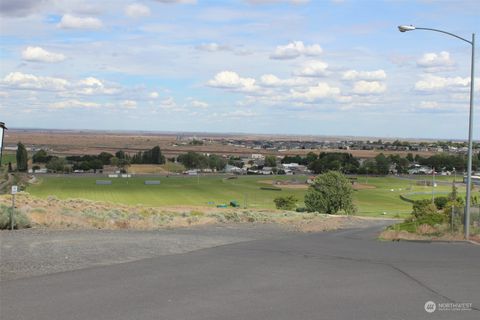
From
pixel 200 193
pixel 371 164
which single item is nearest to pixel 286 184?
pixel 200 193

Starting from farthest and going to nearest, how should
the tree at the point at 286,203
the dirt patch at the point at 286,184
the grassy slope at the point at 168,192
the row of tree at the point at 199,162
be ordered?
the row of tree at the point at 199,162
the dirt patch at the point at 286,184
the grassy slope at the point at 168,192
the tree at the point at 286,203

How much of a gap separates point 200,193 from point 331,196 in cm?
3603

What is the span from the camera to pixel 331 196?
65875 mm

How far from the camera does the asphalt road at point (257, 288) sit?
8.52 meters

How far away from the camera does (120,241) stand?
16922 millimetres

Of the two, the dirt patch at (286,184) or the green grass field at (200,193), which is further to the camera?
the dirt patch at (286,184)

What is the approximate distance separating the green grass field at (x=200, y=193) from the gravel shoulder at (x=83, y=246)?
5495cm

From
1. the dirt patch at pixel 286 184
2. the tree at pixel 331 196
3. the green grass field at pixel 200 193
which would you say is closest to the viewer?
the tree at pixel 331 196

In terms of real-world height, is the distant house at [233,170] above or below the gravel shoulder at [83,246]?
below

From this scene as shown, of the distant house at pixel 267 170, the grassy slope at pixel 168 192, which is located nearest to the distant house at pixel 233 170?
the distant house at pixel 267 170

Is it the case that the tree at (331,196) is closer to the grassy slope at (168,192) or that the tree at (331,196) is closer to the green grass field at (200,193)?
the green grass field at (200,193)

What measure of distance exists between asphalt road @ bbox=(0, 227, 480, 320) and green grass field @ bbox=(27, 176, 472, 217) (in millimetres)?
60333

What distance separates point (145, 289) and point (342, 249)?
7.68m

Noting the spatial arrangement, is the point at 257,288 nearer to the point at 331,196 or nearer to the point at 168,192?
the point at 331,196
